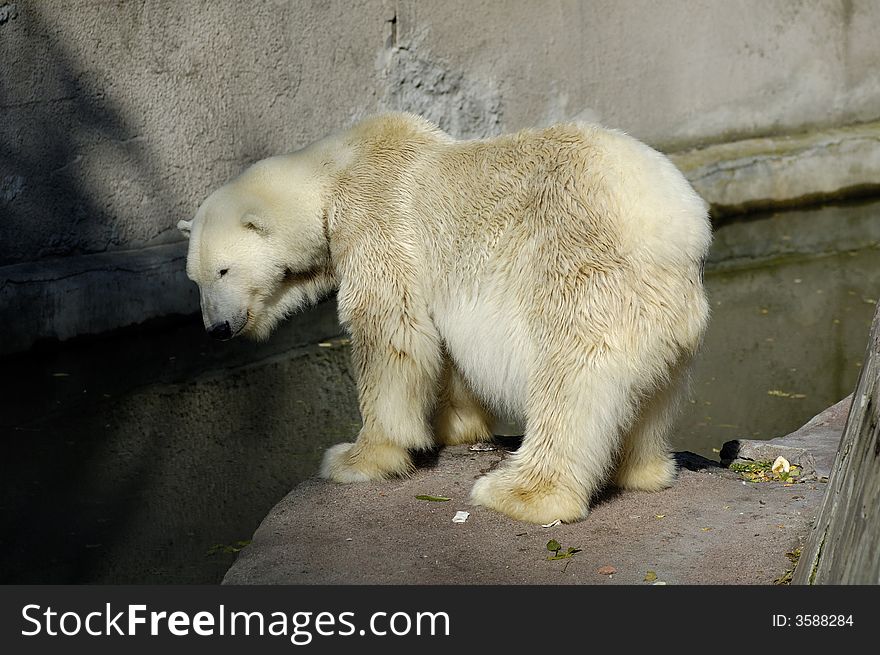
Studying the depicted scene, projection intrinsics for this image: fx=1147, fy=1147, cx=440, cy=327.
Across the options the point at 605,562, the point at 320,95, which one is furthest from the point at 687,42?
the point at 605,562

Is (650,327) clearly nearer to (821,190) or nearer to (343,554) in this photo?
(343,554)

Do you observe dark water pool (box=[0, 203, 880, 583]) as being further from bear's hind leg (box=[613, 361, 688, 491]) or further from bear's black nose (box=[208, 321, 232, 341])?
bear's hind leg (box=[613, 361, 688, 491])

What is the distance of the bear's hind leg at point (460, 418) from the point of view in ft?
14.3

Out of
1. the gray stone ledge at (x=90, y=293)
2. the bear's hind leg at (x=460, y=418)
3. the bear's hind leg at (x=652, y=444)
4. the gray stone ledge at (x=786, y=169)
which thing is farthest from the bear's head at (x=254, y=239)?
the gray stone ledge at (x=786, y=169)

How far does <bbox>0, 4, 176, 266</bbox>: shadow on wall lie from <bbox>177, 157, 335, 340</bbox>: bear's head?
2868 mm

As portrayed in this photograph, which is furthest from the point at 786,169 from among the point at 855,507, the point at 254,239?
the point at 855,507

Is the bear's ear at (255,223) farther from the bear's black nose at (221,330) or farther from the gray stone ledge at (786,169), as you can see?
the gray stone ledge at (786,169)

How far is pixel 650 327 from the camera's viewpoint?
3.50 metres

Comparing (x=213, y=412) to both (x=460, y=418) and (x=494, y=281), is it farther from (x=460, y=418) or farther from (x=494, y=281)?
(x=494, y=281)

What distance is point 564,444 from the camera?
11.7ft

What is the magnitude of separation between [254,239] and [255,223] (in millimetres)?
65

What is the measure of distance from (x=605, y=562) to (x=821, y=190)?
6.74 m

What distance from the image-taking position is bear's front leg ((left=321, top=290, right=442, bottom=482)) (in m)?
3.94

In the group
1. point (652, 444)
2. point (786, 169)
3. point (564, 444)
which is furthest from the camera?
point (786, 169)
